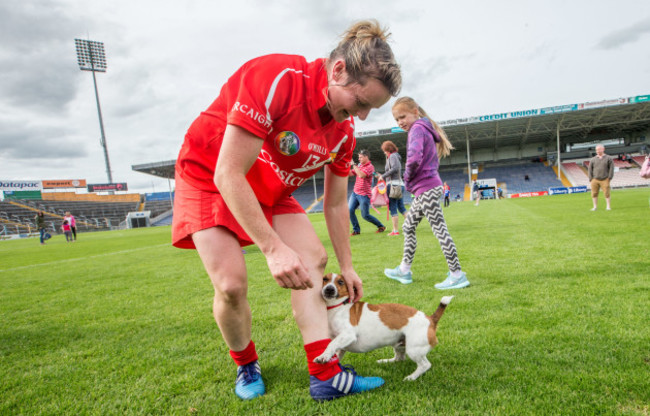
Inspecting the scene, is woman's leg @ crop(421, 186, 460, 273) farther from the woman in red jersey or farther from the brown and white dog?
the woman in red jersey

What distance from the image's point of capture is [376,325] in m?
2.07

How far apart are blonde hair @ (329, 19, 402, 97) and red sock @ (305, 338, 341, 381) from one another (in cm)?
130

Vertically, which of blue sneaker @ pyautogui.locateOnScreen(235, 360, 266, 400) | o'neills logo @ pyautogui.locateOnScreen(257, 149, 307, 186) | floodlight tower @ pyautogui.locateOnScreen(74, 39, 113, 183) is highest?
floodlight tower @ pyautogui.locateOnScreen(74, 39, 113, 183)

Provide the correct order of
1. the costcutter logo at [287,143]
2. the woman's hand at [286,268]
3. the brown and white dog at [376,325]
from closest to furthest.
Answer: the woman's hand at [286,268], the costcutter logo at [287,143], the brown and white dog at [376,325]

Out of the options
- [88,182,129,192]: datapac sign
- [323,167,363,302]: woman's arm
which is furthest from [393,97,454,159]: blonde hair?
[88,182,129,192]: datapac sign

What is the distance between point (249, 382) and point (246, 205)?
1.15 meters

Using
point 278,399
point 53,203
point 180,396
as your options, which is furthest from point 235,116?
point 53,203

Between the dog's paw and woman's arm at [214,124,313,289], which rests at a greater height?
woman's arm at [214,124,313,289]

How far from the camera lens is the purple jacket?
3951mm

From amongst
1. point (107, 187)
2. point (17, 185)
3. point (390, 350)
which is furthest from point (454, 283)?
point (107, 187)

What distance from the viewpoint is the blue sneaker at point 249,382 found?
1.94m

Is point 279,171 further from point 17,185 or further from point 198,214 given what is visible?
point 17,185

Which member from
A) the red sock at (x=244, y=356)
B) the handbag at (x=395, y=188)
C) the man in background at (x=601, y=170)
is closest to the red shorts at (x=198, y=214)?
the red sock at (x=244, y=356)

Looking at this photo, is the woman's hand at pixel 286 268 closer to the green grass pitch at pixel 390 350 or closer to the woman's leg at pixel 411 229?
the green grass pitch at pixel 390 350
